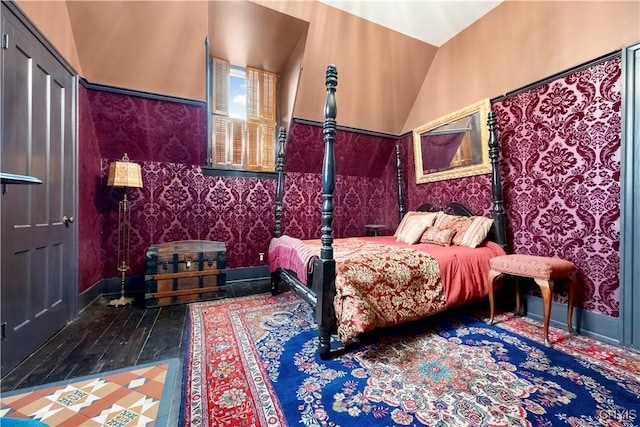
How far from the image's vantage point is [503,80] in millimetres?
2867

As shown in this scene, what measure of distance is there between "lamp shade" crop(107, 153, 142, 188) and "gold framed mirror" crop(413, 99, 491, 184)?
3.68 m

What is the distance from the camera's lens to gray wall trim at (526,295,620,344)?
2.07 m

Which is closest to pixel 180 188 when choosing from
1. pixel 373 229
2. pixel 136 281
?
pixel 136 281

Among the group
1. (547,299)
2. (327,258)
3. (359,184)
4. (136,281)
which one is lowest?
(136,281)

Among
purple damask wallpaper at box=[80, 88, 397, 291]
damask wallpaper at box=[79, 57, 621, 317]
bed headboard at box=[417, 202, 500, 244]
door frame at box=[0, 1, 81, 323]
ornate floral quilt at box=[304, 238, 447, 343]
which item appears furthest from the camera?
purple damask wallpaper at box=[80, 88, 397, 291]

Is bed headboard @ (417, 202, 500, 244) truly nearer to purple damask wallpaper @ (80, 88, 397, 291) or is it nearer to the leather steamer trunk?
purple damask wallpaper @ (80, 88, 397, 291)

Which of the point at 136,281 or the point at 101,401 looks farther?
the point at 136,281

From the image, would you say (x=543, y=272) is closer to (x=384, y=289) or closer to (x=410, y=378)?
(x=384, y=289)

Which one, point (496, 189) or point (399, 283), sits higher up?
point (496, 189)

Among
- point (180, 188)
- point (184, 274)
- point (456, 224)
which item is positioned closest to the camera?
point (184, 274)

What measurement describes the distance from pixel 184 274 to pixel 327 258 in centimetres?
187

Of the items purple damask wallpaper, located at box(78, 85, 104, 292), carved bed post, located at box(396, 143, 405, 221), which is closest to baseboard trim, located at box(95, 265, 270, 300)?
purple damask wallpaper, located at box(78, 85, 104, 292)

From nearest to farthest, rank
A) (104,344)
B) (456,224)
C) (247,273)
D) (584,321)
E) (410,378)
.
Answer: (410,378) → (104,344) → (584,321) → (456,224) → (247,273)

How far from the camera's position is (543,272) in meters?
2.03
